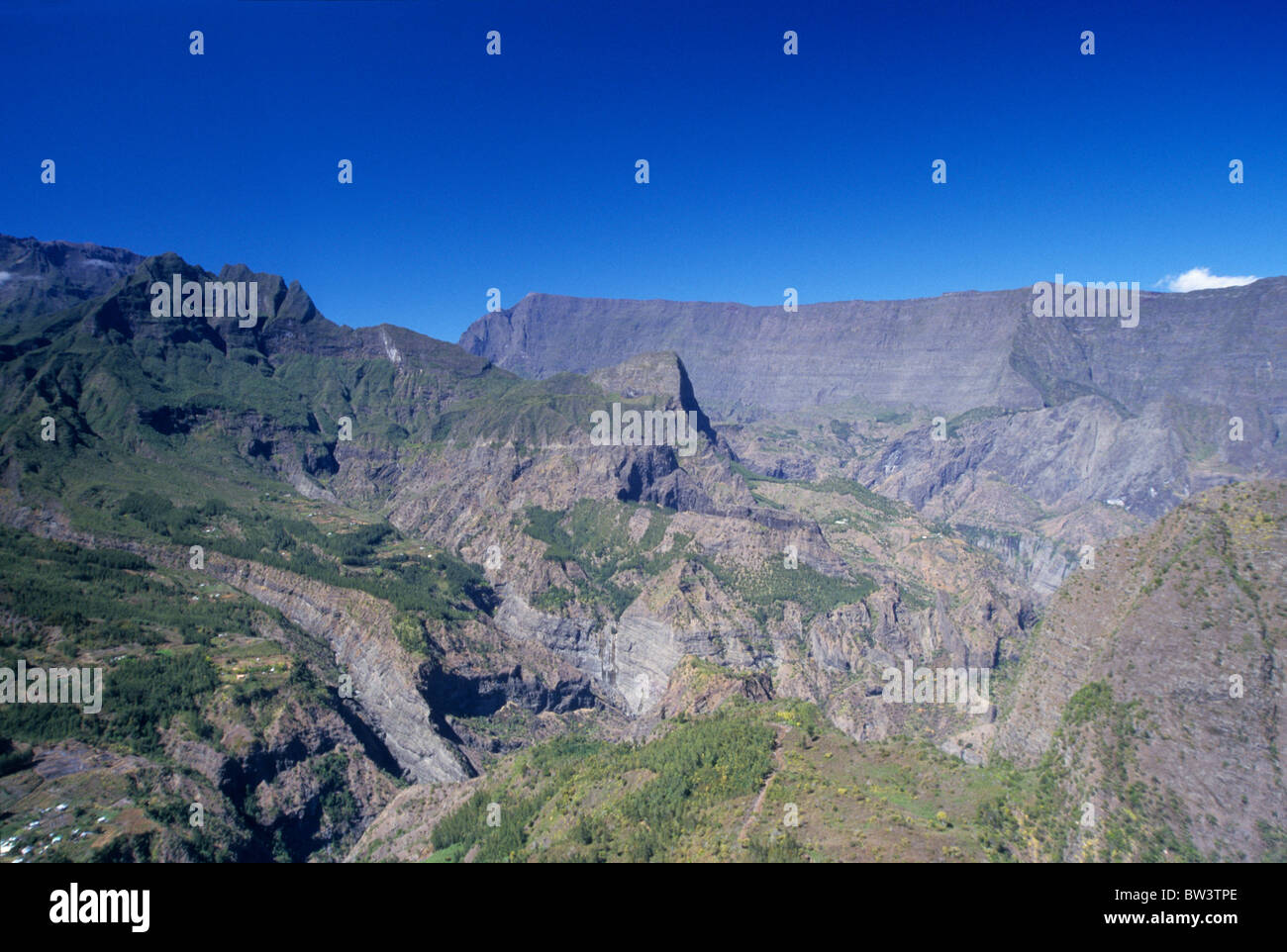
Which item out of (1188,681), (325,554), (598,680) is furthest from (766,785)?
(325,554)

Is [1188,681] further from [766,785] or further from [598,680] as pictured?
[598,680]

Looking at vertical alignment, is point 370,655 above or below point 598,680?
above

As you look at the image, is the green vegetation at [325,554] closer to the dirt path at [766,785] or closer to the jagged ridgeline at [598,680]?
Answer: the jagged ridgeline at [598,680]

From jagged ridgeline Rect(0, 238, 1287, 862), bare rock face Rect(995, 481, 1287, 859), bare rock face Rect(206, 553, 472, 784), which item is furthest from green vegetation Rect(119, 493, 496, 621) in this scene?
bare rock face Rect(995, 481, 1287, 859)

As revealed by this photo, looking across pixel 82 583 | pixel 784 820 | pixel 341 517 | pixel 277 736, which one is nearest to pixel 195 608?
pixel 82 583
